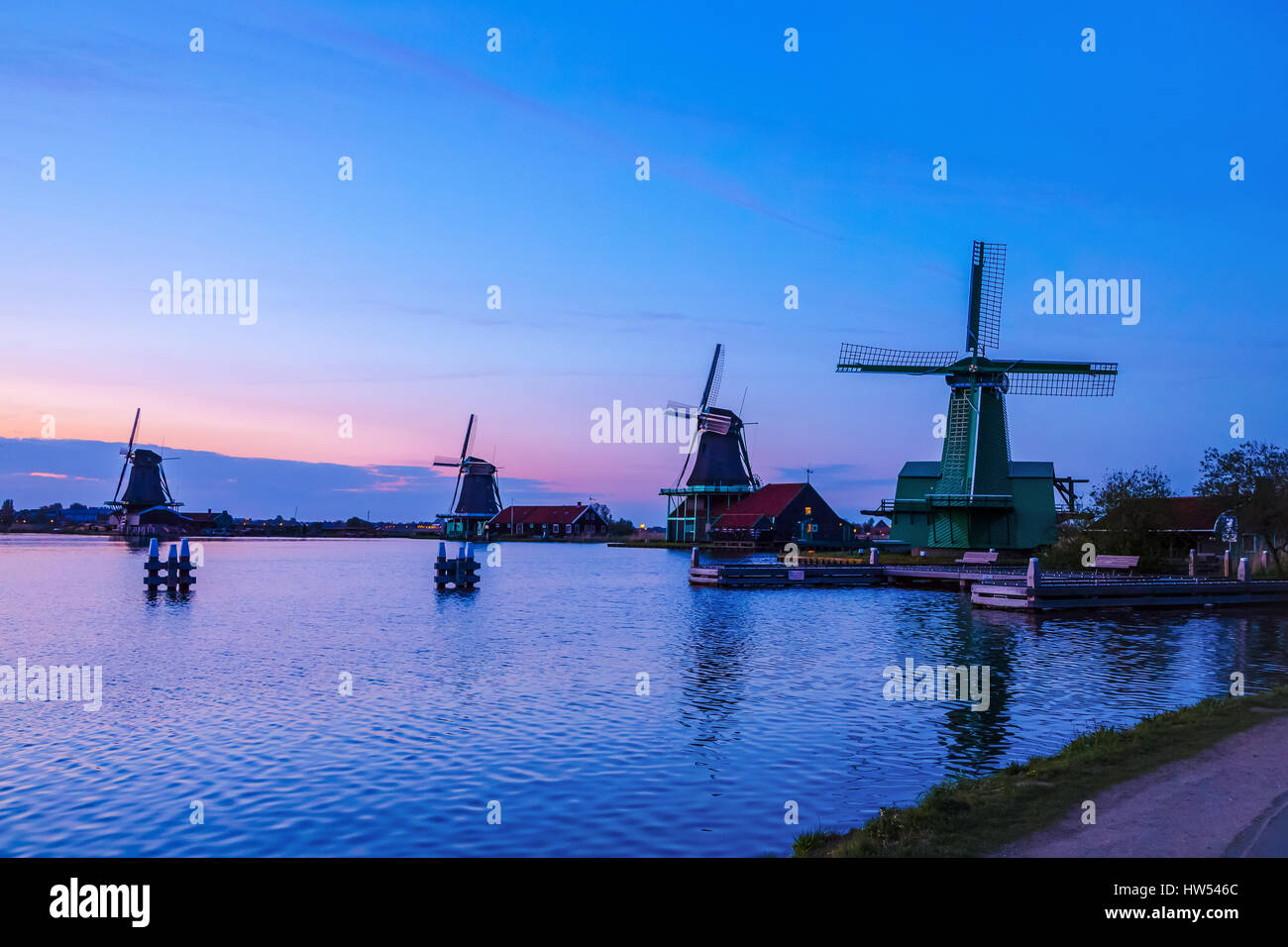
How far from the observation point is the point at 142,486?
140625mm

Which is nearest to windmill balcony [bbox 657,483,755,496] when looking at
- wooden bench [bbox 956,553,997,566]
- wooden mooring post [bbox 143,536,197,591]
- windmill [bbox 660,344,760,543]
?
windmill [bbox 660,344,760,543]

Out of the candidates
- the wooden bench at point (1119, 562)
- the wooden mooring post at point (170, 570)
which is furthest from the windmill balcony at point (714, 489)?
the wooden mooring post at point (170, 570)

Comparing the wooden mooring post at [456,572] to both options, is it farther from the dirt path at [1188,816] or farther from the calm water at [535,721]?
the dirt path at [1188,816]

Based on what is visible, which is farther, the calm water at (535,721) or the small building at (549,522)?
the small building at (549,522)

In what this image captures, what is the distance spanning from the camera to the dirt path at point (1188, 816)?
786cm

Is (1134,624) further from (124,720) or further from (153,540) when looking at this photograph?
(153,540)

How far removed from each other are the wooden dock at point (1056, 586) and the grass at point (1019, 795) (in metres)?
25.0

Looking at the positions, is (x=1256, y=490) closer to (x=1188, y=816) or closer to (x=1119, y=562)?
(x=1119, y=562)

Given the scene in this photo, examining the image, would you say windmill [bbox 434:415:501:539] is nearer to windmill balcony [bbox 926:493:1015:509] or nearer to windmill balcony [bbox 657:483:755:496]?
windmill balcony [bbox 657:483:755:496]

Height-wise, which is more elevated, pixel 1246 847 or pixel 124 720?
pixel 1246 847

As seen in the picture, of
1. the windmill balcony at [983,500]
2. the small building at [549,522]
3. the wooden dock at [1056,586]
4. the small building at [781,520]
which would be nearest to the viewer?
the wooden dock at [1056,586]
